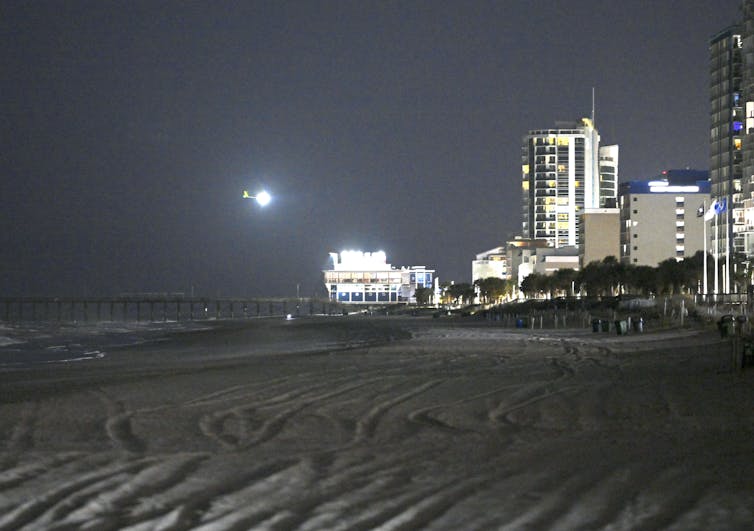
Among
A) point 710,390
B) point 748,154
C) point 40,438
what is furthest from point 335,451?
point 748,154

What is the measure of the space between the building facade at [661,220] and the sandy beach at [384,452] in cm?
11163

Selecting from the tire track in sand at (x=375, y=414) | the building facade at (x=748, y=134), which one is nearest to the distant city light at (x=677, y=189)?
the building facade at (x=748, y=134)

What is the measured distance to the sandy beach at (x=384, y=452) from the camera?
6.50 m

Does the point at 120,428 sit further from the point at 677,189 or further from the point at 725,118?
the point at 677,189

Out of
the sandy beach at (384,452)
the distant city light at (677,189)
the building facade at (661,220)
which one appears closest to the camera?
the sandy beach at (384,452)

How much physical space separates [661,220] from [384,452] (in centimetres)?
12234

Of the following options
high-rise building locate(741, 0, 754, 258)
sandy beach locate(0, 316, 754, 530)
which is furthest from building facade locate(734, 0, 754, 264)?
sandy beach locate(0, 316, 754, 530)

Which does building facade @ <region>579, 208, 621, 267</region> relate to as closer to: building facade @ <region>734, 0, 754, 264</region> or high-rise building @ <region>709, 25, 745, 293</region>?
high-rise building @ <region>709, 25, 745, 293</region>

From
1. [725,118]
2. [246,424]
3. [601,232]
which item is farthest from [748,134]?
[246,424]

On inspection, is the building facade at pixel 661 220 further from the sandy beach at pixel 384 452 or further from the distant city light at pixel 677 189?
the sandy beach at pixel 384 452

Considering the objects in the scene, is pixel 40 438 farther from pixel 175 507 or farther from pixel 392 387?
pixel 392 387

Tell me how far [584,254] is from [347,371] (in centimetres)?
12397

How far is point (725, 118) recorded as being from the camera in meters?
102

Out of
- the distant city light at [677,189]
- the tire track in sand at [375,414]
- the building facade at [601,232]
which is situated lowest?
the tire track in sand at [375,414]
